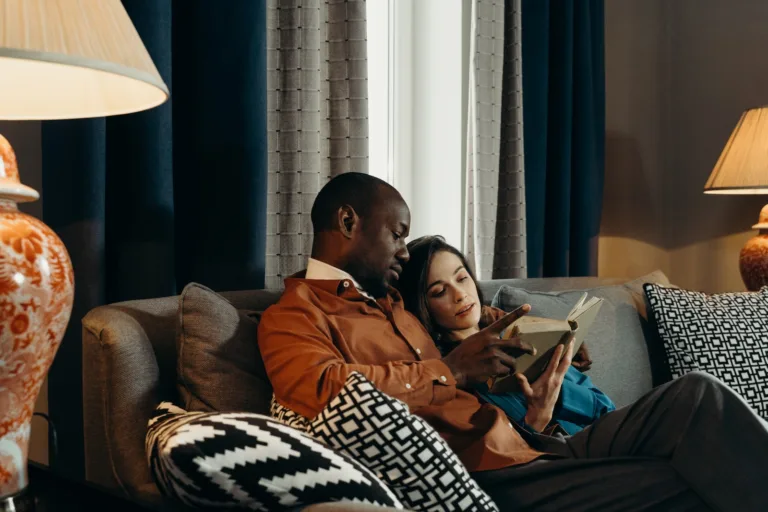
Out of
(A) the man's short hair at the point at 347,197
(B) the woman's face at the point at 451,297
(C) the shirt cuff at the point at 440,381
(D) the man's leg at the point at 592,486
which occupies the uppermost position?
(A) the man's short hair at the point at 347,197

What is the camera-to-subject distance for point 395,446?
1109 millimetres

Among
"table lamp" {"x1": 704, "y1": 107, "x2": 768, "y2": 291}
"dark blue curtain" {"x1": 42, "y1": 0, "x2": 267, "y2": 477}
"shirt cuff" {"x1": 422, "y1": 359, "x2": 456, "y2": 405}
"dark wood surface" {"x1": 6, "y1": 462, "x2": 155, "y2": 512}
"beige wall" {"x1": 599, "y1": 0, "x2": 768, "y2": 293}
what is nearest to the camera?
"dark wood surface" {"x1": 6, "y1": 462, "x2": 155, "y2": 512}

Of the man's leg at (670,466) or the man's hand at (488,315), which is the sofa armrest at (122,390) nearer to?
the man's leg at (670,466)

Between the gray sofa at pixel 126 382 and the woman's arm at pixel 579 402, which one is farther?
the woman's arm at pixel 579 402

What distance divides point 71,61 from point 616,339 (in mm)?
1547

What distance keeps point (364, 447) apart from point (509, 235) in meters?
1.72

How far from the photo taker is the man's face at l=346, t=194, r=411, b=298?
1691 mm

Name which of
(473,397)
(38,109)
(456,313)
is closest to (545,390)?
(473,397)

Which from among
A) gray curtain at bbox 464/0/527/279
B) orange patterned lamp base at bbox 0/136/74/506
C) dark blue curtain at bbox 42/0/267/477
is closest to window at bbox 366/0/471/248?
gray curtain at bbox 464/0/527/279

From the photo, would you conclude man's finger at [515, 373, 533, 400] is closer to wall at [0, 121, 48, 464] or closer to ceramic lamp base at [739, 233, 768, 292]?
wall at [0, 121, 48, 464]

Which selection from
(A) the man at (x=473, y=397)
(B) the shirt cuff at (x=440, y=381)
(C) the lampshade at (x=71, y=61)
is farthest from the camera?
(B) the shirt cuff at (x=440, y=381)

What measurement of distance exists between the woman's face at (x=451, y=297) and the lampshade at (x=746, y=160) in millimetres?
1262

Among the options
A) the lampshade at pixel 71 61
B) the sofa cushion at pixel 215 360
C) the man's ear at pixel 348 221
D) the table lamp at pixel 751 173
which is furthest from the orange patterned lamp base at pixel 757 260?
the lampshade at pixel 71 61

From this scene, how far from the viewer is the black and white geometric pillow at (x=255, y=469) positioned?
3.15ft
